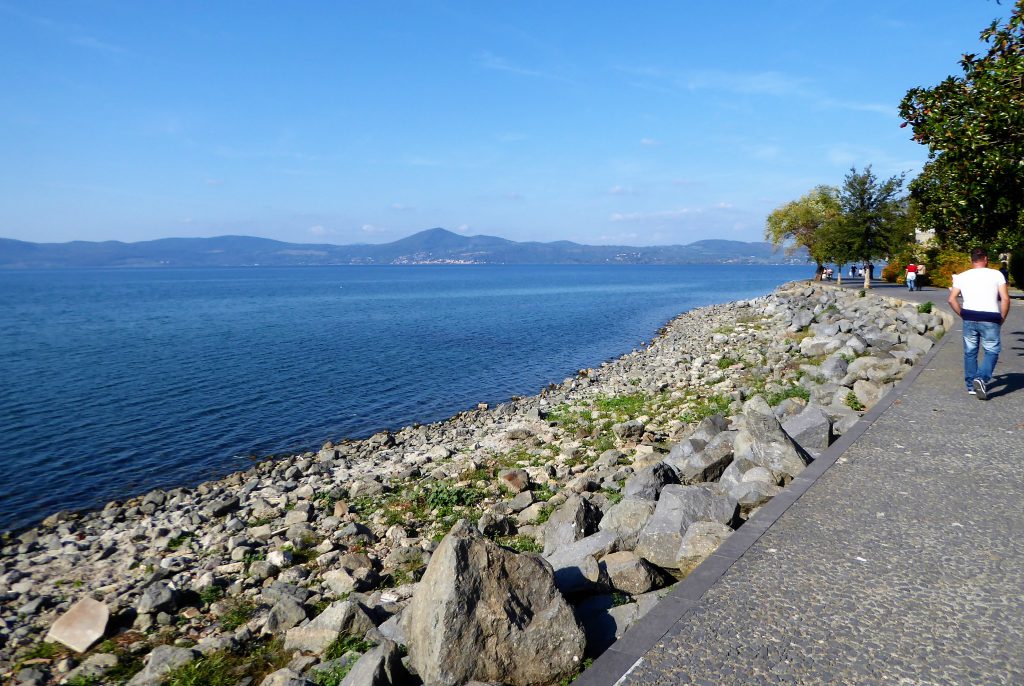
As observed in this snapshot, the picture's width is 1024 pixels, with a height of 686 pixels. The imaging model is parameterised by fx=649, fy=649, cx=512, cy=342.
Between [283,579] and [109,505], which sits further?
[109,505]

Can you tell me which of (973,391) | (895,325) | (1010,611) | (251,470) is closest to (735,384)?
(895,325)

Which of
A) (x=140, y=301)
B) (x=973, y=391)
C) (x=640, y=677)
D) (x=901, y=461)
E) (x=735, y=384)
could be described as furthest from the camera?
(x=140, y=301)

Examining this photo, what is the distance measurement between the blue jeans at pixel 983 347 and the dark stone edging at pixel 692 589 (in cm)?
424

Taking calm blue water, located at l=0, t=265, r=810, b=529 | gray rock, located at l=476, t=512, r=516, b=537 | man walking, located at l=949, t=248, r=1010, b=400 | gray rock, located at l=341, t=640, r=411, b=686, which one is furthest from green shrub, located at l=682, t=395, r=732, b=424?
gray rock, located at l=341, t=640, r=411, b=686

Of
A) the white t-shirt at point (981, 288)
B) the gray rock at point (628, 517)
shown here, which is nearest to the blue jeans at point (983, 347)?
the white t-shirt at point (981, 288)

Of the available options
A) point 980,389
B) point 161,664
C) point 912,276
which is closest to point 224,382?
point 161,664

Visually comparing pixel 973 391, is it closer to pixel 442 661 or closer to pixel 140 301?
pixel 442 661

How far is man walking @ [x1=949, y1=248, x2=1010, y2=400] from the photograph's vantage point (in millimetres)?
11727

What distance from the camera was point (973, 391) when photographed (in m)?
12.3

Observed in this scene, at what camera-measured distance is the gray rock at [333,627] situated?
7090 millimetres

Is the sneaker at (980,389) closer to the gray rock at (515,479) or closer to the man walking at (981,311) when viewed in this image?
the man walking at (981,311)

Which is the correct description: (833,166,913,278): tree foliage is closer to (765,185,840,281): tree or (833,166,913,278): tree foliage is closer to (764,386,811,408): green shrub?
(765,185,840,281): tree

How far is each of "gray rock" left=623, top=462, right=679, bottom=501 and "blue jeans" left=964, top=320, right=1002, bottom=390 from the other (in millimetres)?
6603

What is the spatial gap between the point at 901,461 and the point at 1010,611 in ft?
12.9
